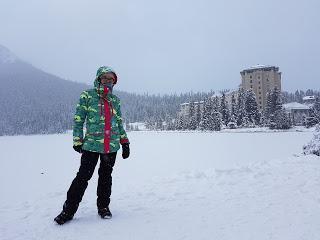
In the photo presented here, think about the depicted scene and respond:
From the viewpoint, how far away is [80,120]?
4695mm

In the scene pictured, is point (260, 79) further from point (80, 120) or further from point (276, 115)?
point (80, 120)

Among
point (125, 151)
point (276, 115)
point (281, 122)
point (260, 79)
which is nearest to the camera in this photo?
point (125, 151)

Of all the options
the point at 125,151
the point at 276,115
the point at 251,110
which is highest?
the point at 251,110

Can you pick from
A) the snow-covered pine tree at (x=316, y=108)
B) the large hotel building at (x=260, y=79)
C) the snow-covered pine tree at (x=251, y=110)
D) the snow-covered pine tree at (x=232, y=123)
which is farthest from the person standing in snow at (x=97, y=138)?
the large hotel building at (x=260, y=79)

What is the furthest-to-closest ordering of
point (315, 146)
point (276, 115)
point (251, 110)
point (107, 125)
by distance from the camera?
point (251, 110)
point (276, 115)
point (315, 146)
point (107, 125)

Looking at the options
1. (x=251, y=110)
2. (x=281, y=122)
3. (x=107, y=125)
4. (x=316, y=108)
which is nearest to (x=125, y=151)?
(x=107, y=125)

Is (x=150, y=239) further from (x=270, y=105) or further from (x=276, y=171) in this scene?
(x=270, y=105)

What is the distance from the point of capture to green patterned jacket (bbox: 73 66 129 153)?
4.68 meters

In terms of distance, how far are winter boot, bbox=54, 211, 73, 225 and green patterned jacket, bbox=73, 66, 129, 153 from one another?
0.87 metres

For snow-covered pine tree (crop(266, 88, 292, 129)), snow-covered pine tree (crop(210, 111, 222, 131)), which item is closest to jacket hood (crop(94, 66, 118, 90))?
snow-covered pine tree (crop(266, 88, 292, 129))

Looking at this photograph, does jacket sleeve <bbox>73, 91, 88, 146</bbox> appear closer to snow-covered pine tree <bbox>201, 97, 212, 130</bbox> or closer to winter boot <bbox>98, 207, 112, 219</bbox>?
winter boot <bbox>98, 207, 112, 219</bbox>

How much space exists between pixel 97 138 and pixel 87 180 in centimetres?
59

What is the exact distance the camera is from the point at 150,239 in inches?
148

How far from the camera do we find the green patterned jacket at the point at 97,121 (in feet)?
15.4
